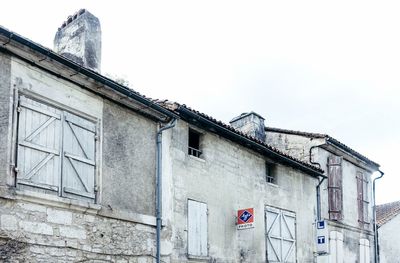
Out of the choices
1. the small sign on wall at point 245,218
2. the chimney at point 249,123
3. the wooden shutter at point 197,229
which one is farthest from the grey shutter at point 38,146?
the chimney at point 249,123

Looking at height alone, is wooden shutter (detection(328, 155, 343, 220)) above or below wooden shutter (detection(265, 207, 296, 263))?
above

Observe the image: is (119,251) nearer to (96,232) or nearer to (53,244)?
(96,232)

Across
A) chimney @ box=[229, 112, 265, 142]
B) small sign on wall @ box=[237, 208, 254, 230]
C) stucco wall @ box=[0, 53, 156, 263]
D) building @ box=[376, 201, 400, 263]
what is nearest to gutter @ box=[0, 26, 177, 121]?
stucco wall @ box=[0, 53, 156, 263]

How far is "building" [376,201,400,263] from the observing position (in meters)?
21.2

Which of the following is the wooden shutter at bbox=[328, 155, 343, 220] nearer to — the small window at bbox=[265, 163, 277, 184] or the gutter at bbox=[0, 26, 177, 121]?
the small window at bbox=[265, 163, 277, 184]

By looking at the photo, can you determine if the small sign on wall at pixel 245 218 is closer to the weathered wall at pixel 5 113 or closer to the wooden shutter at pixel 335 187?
the wooden shutter at pixel 335 187

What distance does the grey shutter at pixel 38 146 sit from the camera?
8711 mm

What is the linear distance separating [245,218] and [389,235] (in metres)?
11.1

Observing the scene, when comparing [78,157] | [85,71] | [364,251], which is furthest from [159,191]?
[364,251]

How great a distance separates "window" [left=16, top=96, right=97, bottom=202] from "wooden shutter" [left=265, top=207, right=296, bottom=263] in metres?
6.09

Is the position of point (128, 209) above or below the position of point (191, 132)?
below

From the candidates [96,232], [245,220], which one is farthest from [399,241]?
[96,232]

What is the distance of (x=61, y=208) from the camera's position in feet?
30.0

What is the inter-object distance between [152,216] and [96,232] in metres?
1.56
